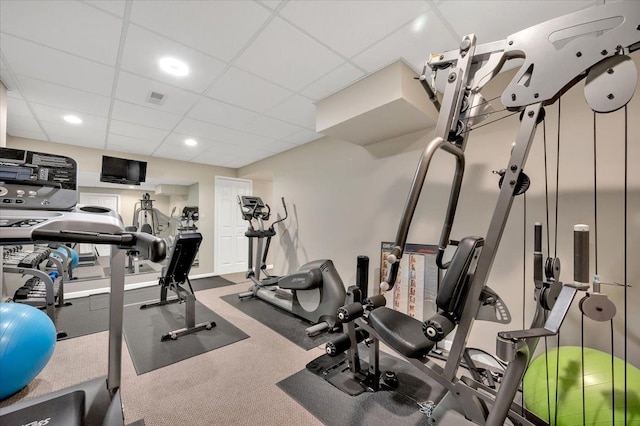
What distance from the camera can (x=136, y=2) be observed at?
57.4 inches

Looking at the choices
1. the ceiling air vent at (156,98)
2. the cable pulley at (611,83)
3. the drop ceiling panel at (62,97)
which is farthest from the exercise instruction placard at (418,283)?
the drop ceiling panel at (62,97)

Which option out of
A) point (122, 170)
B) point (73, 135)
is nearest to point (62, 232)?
point (73, 135)

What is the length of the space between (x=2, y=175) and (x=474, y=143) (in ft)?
10.3

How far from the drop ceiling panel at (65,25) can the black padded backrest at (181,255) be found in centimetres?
184

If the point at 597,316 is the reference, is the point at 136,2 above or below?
above

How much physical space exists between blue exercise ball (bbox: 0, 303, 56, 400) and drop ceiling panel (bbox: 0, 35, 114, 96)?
1.85 metres

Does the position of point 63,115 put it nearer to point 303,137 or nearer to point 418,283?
point 303,137

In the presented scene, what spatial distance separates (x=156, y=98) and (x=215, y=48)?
1.19 meters

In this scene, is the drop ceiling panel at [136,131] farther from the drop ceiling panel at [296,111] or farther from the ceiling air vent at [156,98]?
the drop ceiling panel at [296,111]

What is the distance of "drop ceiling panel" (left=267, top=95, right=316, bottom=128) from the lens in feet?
8.93

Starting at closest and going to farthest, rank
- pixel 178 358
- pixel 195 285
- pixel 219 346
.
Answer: pixel 178 358, pixel 219 346, pixel 195 285

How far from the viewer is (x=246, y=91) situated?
250 centimetres

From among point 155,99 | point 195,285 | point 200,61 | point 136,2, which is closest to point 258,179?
point 195,285

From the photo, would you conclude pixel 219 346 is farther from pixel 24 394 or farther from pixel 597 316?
pixel 597 316
